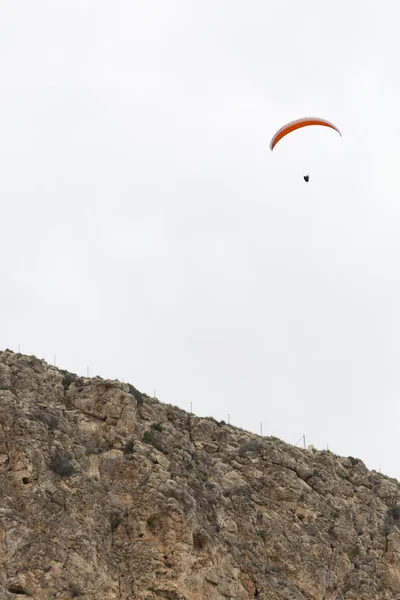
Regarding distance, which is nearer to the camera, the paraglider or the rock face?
the rock face

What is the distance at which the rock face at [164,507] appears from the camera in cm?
4097

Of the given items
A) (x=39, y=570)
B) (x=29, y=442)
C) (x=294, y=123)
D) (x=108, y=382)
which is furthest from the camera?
(x=294, y=123)

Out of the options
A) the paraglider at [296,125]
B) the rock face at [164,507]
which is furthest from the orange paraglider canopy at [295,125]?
the rock face at [164,507]

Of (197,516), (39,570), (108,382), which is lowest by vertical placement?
(39,570)

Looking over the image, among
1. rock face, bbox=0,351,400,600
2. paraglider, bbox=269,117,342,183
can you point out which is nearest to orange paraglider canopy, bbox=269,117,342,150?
paraglider, bbox=269,117,342,183

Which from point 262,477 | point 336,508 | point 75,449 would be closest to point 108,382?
point 75,449

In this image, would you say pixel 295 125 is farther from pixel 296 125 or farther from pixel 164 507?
pixel 164 507

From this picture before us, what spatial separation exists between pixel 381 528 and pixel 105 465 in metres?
12.2

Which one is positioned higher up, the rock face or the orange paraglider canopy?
the orange paraglider canopy

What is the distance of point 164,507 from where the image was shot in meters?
43.2

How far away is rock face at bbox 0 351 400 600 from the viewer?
41.0m

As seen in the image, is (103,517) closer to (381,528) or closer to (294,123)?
(381,528)

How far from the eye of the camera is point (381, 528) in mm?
50000

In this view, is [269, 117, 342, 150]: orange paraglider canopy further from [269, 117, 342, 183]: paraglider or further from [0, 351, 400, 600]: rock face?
[0, 351, 400, 600]: rock face
